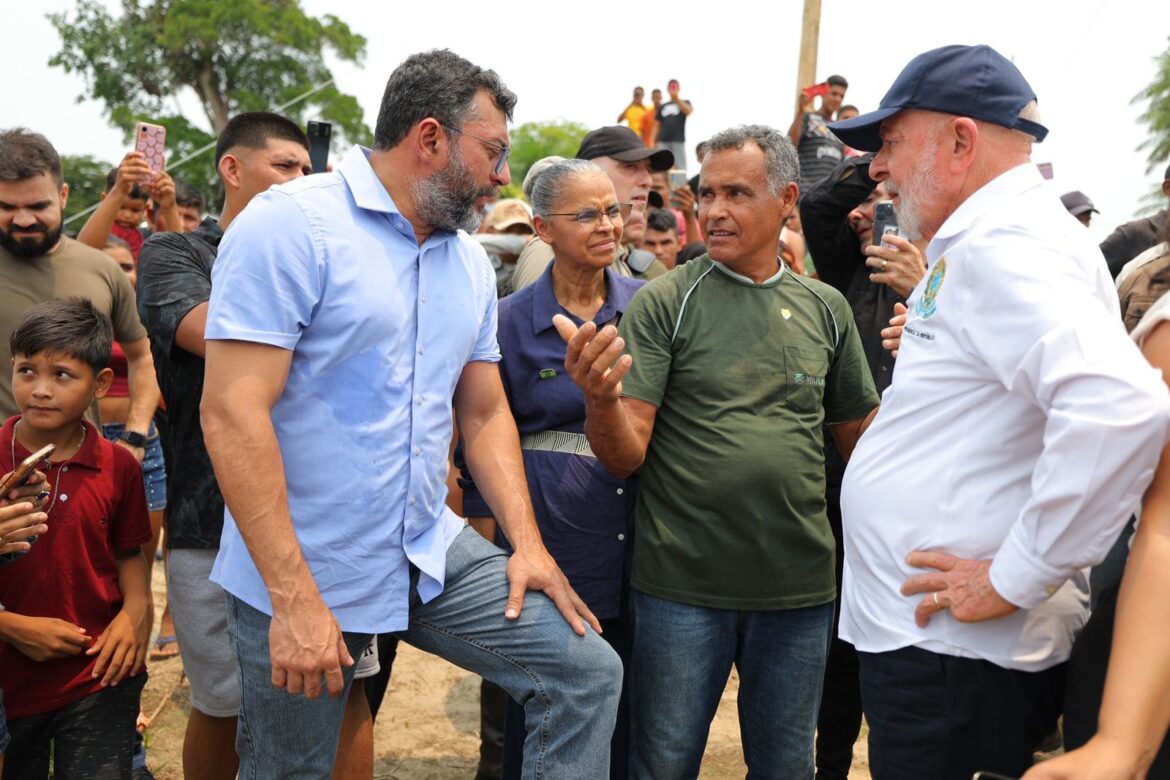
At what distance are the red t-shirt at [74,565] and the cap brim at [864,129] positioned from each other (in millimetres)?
2359

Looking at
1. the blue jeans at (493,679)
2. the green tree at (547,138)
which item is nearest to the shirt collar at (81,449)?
the blue jeans at (493,679)

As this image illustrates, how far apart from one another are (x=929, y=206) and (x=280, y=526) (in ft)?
5.00

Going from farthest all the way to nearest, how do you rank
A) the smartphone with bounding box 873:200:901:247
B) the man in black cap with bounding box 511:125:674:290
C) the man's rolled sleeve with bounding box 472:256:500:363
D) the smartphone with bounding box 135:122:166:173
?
1. the smartphone with bounding box 135:122:166:173
2. the man in black cap with bounding box 511:125:674:290
3. the smartphone with bounding box 873:200:901:247
4. the man's rolled sleeve with bounding box 472:256:500:363

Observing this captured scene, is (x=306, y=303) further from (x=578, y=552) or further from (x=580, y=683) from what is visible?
(x=578, y=552)

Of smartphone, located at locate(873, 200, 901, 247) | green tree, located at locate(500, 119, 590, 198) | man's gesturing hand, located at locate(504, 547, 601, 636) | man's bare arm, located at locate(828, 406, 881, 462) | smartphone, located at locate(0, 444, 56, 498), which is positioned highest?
smartphone, located at locate(873, 200, 901, 247)

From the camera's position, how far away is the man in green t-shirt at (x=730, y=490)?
2.87 meters

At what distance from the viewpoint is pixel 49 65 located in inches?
1805

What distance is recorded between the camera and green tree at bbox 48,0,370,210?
46781mm

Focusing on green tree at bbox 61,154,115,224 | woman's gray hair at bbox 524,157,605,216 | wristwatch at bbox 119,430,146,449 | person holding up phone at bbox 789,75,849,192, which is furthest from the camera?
green tree at bbox 61,154,115,224

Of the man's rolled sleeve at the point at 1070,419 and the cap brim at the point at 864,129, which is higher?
the cap brim at the point at 864,129

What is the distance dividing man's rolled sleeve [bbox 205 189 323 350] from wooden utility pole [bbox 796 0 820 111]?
931cm

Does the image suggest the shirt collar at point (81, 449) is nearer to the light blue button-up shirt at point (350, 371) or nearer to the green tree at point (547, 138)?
the light blue button-up shirt at point (350, 371)

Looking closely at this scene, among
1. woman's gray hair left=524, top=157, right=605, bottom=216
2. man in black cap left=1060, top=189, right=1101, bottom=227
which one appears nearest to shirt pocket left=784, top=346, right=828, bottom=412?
woman's gray hair left=524, top=157, right=605, bottom=216

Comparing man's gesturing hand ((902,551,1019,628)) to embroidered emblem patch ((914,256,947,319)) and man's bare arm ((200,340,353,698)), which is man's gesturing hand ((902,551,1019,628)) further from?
man's bare arm ((200,340,353,698))
